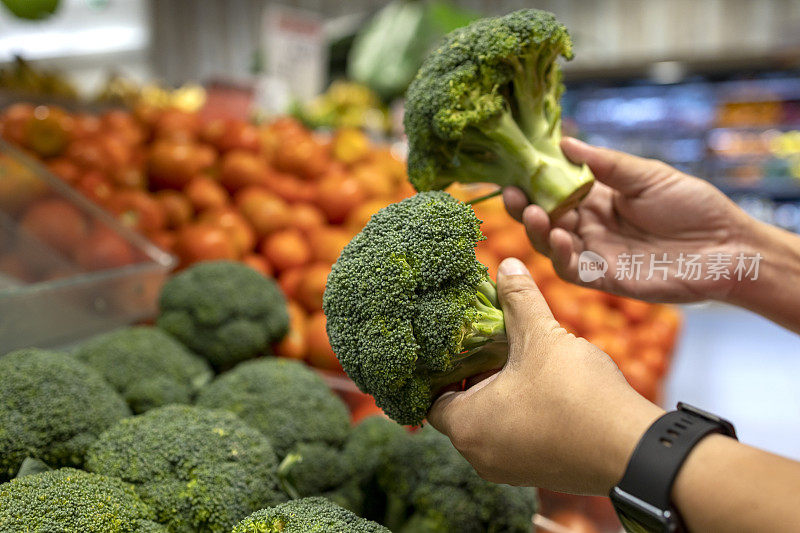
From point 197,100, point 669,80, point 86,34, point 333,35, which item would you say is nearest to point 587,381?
point 197,100

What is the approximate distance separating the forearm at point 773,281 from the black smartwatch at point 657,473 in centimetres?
52

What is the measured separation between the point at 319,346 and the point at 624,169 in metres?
0.71

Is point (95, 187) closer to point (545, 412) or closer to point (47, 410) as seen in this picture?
point (47, 410)

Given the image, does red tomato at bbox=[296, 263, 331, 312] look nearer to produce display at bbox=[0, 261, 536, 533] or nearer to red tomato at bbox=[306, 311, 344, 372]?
red tomato at bbox=[306, 311, 344, 372]

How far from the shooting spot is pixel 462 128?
30.7 inches

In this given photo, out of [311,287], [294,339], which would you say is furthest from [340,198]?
[294,339]

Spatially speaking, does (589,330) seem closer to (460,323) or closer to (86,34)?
A: (460,323)

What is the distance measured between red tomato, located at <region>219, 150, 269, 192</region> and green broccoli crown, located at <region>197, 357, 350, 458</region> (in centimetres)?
85

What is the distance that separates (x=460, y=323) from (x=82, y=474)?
18.2 inches

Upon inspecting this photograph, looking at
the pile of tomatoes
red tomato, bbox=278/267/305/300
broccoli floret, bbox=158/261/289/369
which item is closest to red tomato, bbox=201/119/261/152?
the pile of tomatoes

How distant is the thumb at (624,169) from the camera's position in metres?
0.92

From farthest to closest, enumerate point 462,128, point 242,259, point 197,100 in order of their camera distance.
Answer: point 197,100, point 242,259, point 462,128

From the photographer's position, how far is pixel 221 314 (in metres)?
1.19

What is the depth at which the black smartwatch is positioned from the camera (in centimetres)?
47
